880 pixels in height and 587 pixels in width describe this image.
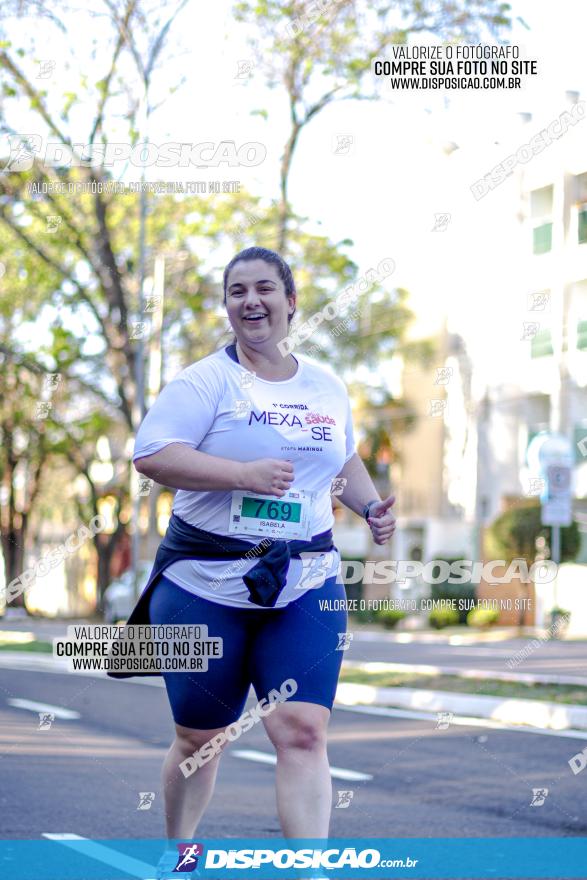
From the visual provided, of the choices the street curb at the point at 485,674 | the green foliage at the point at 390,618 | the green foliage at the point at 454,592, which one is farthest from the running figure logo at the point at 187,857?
the green foliage at the point at 390,618

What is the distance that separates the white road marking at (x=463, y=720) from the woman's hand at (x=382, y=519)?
5.47 m

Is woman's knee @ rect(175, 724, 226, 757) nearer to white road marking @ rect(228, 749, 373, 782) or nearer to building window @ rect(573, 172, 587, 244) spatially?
white road marking @ rect(228, 749, 373, 782)

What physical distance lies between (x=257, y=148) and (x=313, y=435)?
12.4 meters

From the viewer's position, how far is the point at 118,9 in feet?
55.2

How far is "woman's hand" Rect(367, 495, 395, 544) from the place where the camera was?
4.43 metres

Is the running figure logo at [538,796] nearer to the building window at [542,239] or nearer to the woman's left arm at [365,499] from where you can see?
the woman's left arm at [365,499]

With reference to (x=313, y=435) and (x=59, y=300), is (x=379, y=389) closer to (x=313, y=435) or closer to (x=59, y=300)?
(x=59, y=300)

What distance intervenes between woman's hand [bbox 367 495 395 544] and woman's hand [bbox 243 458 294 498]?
18.3 inches

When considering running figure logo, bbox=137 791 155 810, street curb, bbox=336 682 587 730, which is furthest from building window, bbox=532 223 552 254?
running figure logo, bbox=137 791 155 810

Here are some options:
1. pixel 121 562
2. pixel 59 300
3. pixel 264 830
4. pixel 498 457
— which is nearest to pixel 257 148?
pixel 59 300

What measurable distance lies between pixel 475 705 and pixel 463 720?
583mm

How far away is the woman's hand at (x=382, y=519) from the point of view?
4430 mm

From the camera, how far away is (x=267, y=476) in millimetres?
4023

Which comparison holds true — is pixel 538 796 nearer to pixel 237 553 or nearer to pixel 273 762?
pixel 273 762
